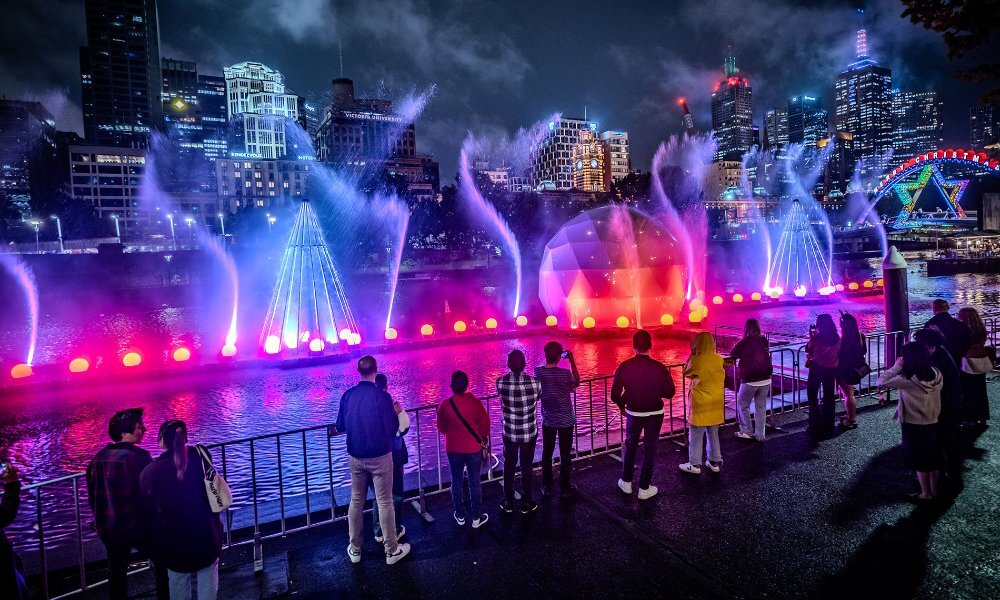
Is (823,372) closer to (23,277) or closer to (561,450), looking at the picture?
(561,450)

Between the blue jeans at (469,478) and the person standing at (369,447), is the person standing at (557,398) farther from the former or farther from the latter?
the person standing at (369,447)

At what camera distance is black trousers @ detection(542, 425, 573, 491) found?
676 cm

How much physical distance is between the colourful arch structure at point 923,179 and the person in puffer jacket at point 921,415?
300 ft

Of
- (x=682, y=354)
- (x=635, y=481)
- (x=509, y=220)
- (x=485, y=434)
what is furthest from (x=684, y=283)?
(x=509, y=220)

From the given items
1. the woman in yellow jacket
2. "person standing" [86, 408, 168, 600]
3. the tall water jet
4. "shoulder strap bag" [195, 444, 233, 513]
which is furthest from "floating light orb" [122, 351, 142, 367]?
the tall water jet

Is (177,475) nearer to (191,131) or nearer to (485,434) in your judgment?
(485,434)

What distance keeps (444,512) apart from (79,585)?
367cm

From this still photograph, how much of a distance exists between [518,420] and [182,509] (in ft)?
11.0

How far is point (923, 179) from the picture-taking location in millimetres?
105875

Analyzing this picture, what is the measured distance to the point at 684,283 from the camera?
23.7 meters

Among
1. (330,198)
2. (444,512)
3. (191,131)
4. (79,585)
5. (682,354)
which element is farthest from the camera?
(191,131)

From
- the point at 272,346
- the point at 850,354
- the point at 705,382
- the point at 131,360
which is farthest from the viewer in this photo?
the point at 272,346

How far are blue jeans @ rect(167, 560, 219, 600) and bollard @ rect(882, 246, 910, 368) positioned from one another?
11780 millimetres

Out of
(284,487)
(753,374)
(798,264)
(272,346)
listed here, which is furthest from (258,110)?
(753,374)
